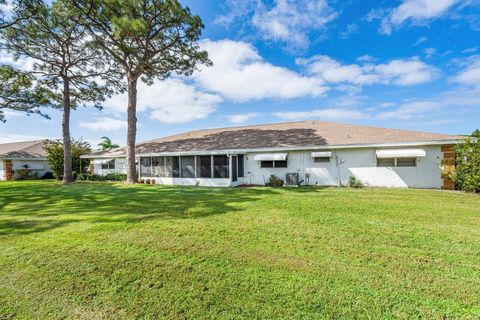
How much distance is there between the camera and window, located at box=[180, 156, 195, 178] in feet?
58.4

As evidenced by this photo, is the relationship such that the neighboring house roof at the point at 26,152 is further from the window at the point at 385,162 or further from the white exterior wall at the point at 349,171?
the window at the point at 385,162

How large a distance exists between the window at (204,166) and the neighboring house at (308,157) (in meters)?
0.08

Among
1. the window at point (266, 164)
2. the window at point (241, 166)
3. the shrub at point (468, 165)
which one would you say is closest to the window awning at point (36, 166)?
the window at point (241, 166)

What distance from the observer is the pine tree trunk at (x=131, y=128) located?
18.5 m

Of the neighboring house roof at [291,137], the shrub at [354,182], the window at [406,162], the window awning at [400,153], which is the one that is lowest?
the shrub at [354,182]

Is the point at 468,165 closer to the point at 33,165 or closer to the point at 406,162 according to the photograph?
the point at 406,162

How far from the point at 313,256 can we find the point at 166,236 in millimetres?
3401

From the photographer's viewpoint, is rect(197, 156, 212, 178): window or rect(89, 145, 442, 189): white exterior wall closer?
rect(89, 145, 442, 189): white exterior wall

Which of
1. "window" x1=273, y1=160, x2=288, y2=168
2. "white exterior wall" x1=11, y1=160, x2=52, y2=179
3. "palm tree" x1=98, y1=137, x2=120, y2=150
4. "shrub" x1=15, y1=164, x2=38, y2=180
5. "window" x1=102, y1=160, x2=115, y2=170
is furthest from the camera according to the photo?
"palm tree" x1=98, y1=137, x2=120, y2=150

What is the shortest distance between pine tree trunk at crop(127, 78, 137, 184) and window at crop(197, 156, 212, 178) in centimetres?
558

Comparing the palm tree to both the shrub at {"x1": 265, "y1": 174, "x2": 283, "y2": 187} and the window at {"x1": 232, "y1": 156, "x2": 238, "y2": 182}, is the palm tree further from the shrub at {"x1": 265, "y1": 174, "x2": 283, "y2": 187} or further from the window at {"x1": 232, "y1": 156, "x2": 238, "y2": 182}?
the shrub at {"x1": 265, "y1": 174, "x2": 283, "y2": 187}

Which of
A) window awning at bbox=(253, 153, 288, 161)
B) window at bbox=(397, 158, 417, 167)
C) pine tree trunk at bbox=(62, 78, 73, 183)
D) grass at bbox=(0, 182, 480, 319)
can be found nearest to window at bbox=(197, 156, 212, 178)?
window awning at bbox=(253, 153, 288, 161)

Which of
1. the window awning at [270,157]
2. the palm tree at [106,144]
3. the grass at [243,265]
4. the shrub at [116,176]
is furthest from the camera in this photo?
the palm tree at [106,144]

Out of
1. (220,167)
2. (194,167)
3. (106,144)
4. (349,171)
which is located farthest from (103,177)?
(349,171)
